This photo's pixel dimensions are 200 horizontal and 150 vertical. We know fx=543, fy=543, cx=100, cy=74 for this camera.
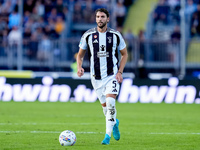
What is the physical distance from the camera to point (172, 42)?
24.8m

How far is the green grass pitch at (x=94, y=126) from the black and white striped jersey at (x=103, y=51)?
1.27 metres

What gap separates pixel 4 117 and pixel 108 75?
6.02 m

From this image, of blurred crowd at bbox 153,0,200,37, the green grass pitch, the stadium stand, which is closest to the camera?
the green grass pitch

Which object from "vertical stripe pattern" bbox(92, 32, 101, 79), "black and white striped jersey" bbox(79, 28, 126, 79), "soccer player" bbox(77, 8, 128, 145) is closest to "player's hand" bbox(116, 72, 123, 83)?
"soccer player" bbox(77, 8, 128, 145)

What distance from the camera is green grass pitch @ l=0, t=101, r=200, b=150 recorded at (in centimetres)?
917

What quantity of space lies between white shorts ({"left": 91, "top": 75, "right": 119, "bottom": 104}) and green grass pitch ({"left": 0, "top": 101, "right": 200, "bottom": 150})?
868 mm

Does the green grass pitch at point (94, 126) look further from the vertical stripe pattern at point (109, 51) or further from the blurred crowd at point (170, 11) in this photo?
the blurred crowd at point (170, 11)

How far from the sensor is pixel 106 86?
9.52 m

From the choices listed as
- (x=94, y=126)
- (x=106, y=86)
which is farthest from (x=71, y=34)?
(x=106, y=86)

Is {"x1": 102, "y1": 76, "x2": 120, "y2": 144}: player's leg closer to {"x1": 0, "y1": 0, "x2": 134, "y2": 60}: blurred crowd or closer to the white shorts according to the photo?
the white shorts

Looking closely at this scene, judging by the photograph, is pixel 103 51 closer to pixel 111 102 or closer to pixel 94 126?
pixel 111 102

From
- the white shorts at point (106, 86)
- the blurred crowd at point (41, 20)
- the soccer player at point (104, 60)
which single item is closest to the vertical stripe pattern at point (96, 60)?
the soccer player at point (104, 60)

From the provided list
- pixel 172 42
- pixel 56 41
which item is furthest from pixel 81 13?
pixel 172 42

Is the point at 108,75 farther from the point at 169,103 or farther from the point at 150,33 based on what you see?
the point at 150,33
